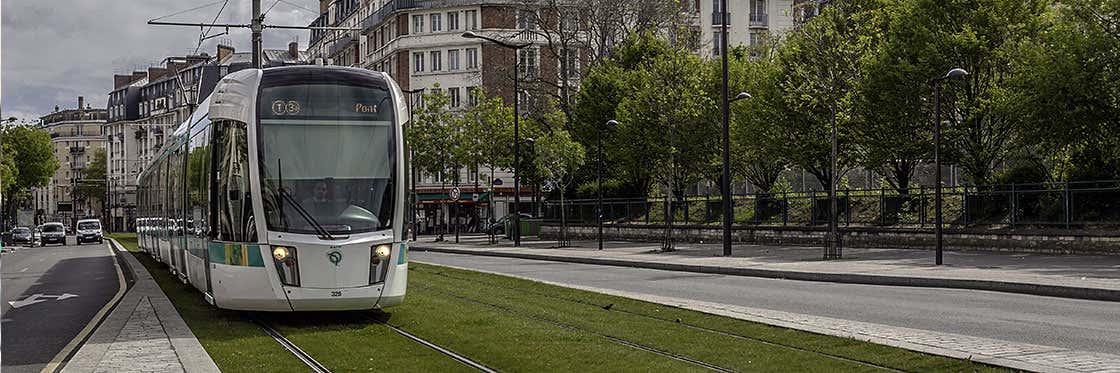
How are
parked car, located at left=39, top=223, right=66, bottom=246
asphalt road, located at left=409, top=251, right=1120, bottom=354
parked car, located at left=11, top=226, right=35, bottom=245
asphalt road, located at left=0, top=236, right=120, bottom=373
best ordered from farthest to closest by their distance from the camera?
parked car, located at left=11, top=226, right=35, bottom=245 → parked car, located at left=39, top=223, right=66, bottom=246 → asphalt road, located at left=409, top=251, right=1120, bottom=354 → asphalt road, located at left=0, top=236, right=120, bottom=373

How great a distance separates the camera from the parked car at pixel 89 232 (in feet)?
239

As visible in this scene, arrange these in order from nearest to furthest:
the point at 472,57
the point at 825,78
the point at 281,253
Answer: the point at 281,253 < the point at 825,78 < the point at 472,57

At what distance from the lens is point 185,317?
51.9ft

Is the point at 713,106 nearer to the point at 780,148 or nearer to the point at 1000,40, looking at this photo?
the point at 780,148

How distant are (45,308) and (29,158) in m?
91.0

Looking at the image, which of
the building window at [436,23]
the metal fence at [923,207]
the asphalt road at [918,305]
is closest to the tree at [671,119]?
the metal fence at [923,207]

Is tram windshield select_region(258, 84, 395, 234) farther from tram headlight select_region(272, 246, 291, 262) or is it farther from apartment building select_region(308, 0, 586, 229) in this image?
apartment building select_region(308, 0, 586, 229)

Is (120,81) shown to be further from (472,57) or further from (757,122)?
(757,122)

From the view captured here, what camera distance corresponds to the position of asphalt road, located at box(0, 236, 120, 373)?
1224 centimetres

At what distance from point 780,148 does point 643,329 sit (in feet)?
99.6

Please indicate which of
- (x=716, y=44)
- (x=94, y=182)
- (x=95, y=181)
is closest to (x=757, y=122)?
(x=716, y=44)

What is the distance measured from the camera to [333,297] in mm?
13703

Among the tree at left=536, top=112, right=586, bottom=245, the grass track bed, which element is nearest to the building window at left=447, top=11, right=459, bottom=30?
the tree at left=536, top=112, right=586, bottom=245

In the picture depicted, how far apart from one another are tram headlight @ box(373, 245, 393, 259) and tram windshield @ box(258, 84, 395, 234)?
0.24 metres
